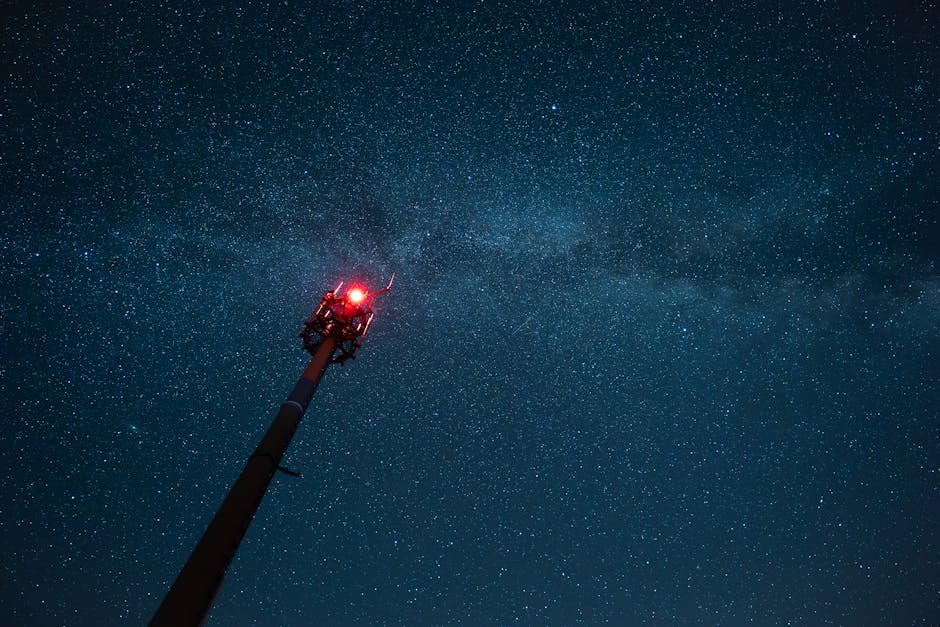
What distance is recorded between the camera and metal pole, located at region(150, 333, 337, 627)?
8672 millimetres

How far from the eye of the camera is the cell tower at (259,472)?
881 cm

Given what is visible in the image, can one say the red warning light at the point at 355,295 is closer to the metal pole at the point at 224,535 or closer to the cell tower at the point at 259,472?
the cell tower at the point at 259,472

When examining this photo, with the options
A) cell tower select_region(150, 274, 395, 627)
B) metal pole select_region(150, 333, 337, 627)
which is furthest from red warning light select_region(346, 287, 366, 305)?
metal pole select_region(150, 333, 337, 627)

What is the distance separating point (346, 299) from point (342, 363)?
237 centimetres

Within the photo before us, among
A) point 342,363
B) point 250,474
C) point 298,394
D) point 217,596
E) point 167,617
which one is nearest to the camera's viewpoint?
point 167,617

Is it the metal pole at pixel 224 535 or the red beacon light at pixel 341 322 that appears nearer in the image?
the metal pole at pixel 224 535

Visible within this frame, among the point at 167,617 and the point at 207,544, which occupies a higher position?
the point at 207,544

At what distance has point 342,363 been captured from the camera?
659 inches

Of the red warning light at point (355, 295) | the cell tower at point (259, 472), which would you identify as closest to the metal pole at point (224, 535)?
the cell tower at point (259, 472)

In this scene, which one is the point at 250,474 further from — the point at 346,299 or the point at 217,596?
the point at 346,299

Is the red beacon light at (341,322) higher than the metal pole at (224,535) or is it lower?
higher

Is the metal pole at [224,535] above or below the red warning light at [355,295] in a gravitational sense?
below

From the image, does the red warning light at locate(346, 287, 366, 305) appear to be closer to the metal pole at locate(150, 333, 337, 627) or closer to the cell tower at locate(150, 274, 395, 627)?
the cell tower at locate(150, 274, 395, 627)

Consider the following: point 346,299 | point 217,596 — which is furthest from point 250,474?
point 346,299
